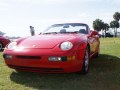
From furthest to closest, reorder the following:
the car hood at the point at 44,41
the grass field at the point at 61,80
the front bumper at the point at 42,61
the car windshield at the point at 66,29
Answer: the car windshield at the point at 66,29, the car hood at the point at 44,41, the front bumper at the point at 42,61, the grass field at the point at 61,80

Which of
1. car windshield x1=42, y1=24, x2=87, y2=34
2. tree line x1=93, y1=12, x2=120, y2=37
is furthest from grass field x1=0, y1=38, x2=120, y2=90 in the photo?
tree line x1=93, y1=12, x2=120, y2=37

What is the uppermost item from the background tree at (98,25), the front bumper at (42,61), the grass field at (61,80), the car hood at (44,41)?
the car hood at (44,41)

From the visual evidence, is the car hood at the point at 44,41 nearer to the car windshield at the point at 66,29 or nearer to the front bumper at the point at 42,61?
the front bumper at the point at 42,61

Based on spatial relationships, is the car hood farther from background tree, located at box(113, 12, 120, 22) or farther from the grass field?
background tree, located at box(113, 12, 120, 22)

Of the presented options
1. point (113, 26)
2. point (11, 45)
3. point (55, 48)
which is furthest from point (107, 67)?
point (113, 26)

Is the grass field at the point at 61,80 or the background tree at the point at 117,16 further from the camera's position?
the background tree at the point at 117,16

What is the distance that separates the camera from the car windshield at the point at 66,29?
24.6 feet

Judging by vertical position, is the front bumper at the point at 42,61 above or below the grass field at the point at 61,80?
above

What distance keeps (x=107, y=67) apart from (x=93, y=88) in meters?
2.28

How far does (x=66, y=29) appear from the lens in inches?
297

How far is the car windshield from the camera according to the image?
24.6 ft

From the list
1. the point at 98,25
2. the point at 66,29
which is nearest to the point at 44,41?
the point at 66,29

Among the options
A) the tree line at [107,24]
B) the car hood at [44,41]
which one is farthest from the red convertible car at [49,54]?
the tree line at [107,24]

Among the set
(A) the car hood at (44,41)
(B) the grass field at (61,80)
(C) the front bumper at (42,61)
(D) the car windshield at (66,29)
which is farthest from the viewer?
(D) the car windshield at (66,29)
